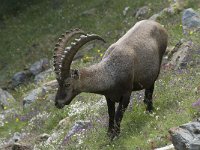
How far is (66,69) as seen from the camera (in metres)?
12.5

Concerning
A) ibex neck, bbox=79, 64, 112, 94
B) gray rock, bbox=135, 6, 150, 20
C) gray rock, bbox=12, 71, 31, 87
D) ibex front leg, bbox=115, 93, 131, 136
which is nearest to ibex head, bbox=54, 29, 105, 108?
ibex neck, bbox=79, 64, 112, 94

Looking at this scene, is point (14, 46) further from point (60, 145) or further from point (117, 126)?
point (117, 126)

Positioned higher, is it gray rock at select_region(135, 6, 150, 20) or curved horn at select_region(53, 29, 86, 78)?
curved horn at select_region(53, 29, 86, 78)

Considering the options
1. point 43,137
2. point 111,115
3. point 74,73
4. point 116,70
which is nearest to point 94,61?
point 43,137

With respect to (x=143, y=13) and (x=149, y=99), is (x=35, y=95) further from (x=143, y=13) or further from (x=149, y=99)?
(x=149, y=99)

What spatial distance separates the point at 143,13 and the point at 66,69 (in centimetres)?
1897

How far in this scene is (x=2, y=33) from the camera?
38.6 metres

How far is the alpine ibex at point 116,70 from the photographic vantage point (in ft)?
41.4

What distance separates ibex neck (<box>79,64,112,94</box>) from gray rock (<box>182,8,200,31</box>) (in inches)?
391

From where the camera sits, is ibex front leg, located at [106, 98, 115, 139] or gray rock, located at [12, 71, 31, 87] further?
gray rock, located at [12, 71, 31, 87]

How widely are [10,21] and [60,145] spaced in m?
25.4

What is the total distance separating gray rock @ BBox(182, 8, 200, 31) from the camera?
2220 cm

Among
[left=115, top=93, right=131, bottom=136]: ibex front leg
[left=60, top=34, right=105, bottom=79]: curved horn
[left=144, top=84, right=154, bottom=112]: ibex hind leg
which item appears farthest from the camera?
[left=144, top=84, right=154, bottom=112]: ibex hind leg

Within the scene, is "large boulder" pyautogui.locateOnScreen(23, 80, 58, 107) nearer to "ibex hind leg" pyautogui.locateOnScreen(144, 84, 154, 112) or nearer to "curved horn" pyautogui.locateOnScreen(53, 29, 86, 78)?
"ibex hind leg" pyautogui.locateOnScreen(144, 84, 154, 112)
